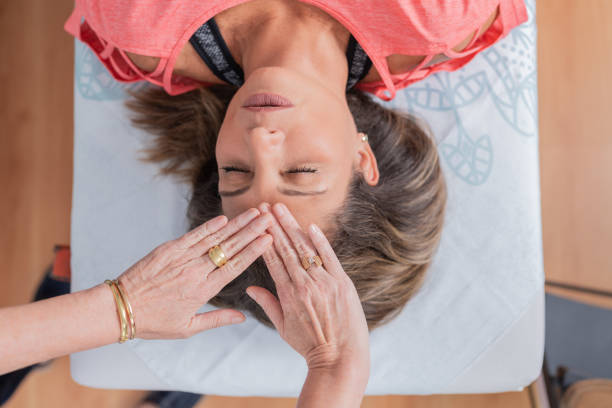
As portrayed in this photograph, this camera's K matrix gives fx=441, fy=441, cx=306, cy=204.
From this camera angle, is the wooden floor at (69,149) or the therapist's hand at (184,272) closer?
the therapist's hand at (184,272)

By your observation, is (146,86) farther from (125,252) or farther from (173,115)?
(125,252)

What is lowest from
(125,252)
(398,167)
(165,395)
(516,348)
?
(165,395)

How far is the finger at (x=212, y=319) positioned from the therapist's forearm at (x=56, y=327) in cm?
14

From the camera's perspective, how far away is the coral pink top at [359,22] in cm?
84

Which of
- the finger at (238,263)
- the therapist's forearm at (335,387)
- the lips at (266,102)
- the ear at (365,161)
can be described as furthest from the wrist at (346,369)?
the lips at (266,102)

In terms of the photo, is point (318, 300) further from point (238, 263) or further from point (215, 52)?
point (215, 52)

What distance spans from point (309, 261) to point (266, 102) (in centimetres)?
28

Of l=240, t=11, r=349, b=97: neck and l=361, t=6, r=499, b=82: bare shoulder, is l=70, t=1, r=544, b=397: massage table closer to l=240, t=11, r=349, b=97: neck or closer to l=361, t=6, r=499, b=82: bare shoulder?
l=361, t=6, r=499, b=82: bare shoulder

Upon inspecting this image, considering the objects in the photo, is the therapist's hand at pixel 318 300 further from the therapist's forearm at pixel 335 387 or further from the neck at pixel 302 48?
the neck at pixel 302 48

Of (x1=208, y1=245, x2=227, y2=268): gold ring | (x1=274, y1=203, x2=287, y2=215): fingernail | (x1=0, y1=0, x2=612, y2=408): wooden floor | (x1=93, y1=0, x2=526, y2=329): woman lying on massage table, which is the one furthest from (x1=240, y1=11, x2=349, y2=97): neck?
(x1=0, y1=0, x2=612, y2=408): wooden floor

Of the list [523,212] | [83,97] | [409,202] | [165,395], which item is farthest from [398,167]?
[165,395]

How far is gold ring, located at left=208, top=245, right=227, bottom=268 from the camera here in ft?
2.56

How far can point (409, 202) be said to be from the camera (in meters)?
0.98

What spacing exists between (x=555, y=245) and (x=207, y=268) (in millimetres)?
1231
